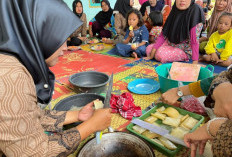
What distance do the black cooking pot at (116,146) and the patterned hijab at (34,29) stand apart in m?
0.52

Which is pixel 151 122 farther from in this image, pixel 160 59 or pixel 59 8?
pixel 160 59

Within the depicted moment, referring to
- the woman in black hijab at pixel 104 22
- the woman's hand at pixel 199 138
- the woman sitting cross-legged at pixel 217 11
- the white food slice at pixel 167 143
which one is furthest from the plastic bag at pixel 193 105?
the woman in black hijab at pixel 104 22

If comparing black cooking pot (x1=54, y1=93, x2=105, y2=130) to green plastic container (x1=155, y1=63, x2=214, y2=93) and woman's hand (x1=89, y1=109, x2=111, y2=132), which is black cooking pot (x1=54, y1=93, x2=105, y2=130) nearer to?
woman's hand (x1=89, y1=109, x2=111, y2=132)

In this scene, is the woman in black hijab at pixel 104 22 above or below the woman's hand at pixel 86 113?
above

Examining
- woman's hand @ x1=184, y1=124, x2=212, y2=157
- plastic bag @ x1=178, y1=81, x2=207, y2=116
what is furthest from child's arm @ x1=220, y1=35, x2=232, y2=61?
woman's hand @ x1=184, y1=124, x2=212, y2=157

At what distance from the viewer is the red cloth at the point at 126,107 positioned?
5.14 ft

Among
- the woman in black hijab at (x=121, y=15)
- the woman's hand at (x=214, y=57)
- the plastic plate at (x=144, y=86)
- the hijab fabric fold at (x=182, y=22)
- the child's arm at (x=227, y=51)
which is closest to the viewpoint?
the plastic plate at (x=144, y=86)

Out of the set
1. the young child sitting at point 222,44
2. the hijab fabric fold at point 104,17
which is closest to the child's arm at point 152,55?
the young child sitting at point 222,44

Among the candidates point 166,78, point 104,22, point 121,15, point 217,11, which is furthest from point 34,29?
point 104,22

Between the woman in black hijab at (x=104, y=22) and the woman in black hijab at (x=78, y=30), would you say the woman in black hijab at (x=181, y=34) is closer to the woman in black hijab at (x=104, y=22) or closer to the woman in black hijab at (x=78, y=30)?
the woman in black hijab at (x=78, y=30)

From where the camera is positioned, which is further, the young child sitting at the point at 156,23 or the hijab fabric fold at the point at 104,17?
the hijab fabric fold at the point at 104,17

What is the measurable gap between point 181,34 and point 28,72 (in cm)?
262

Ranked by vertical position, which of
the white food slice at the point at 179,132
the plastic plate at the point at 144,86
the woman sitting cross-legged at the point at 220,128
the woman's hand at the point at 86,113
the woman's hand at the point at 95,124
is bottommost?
the plastic plate at the point at 144,86

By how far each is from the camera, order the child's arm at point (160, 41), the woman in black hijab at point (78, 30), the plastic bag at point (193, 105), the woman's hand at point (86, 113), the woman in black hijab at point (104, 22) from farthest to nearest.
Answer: the woman in black hijab at point (104, 22) < the woman in black hijab at point (78, 30) < the child's arm at point (160, 41) < the plastic bag at point (193, 105) < the woman's hand at point (86, 113)
